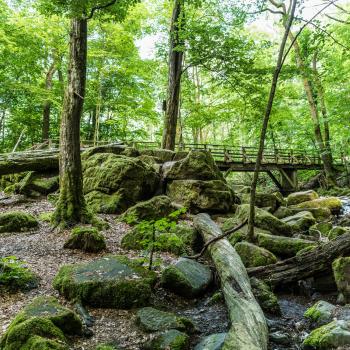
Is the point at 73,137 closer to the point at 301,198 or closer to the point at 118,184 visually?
the point at 118,184

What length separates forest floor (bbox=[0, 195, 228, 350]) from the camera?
12.0ft

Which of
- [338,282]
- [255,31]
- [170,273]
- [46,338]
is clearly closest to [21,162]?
[170,273]

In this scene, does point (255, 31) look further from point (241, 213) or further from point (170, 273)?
point (170, 273)

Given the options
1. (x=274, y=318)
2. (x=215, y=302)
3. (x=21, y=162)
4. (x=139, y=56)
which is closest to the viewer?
(x=274, y=318)

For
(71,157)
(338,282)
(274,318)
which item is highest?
(71,157)

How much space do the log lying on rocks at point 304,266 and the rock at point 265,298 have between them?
48cm

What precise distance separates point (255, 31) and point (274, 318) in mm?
27512

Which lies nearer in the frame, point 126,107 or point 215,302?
point 215,302

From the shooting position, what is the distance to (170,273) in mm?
4980

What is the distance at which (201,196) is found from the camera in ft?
32.4

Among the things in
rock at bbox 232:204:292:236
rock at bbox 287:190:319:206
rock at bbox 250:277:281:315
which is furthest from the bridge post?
rock at bbox 250:277:281:315

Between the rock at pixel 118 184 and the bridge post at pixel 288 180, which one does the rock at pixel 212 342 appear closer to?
the rock at pixel 118 184

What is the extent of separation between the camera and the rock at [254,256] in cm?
598

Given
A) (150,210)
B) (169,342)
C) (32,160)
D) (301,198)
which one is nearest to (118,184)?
(150,210)
